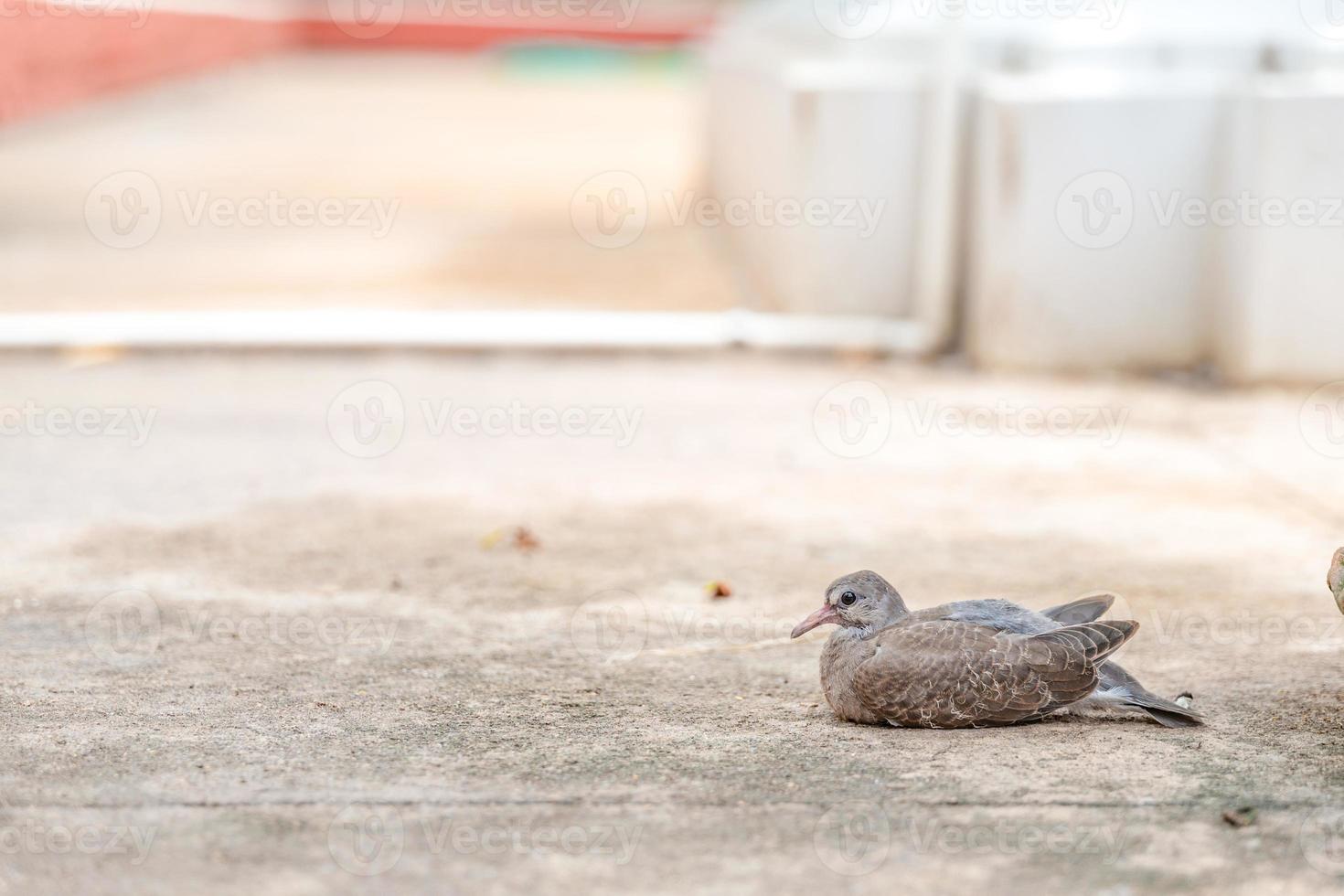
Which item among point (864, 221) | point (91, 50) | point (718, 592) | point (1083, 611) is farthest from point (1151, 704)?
point (91, 50)

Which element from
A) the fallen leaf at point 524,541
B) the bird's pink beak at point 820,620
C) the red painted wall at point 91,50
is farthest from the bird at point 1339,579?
the red painted wall at point 91,50

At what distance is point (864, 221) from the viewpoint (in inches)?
323

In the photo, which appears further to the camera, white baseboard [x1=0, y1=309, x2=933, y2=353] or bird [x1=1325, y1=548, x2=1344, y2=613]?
white baseboard [x1=0, y1=309, x2=933, y2=353]

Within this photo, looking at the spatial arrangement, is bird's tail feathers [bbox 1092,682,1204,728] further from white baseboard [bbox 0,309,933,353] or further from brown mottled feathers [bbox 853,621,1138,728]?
white baseboard [bbox 0,309,933,353]

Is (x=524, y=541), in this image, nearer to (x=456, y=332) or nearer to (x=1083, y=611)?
(x=1083, y=611)

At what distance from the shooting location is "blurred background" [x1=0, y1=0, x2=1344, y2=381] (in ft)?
24.5

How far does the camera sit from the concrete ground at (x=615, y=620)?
317 cm

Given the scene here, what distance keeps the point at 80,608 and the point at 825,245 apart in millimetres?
4533

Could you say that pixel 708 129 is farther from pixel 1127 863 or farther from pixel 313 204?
pixel 1127 863

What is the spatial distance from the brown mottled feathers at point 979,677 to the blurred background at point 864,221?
4102 mm

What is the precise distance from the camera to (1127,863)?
121 inches

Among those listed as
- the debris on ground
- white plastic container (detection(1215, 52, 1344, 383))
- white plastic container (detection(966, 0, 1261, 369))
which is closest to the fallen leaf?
the debris on ground

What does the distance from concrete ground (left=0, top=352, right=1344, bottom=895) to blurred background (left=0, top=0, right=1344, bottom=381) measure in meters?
0.36

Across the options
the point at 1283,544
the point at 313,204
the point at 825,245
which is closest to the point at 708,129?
the point at 313,204
